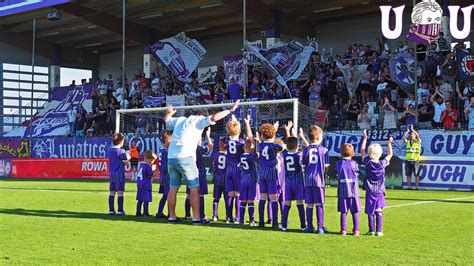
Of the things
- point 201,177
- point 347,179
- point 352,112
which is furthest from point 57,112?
point 347,179

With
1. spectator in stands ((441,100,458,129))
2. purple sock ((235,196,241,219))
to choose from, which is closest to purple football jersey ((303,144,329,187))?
purple sock ((235,196,241,219))

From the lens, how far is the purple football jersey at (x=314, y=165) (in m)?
9.70

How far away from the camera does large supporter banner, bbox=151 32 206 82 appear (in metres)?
31.3

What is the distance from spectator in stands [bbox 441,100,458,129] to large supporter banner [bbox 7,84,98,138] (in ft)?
68.5

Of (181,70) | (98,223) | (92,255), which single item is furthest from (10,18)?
(92,255)

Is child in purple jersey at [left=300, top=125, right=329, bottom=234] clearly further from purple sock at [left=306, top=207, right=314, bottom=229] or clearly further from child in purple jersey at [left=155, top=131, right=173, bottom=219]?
child in purple jersey at [left=155, top=131, right=173, bottom=219]

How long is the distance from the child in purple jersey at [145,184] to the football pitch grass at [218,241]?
536 mm

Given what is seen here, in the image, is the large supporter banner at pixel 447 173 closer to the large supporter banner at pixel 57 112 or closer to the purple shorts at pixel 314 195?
the purple shorts at pixel 314 195

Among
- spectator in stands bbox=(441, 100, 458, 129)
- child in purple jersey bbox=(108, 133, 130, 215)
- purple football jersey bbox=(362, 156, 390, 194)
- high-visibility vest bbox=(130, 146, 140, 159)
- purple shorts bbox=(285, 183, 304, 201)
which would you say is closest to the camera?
purple football jersey bbox=(362, 156, 390, 194)

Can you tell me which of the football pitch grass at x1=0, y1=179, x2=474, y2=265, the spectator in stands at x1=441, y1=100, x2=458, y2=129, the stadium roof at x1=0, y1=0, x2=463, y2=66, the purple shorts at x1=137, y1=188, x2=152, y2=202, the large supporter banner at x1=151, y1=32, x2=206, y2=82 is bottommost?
the football pitch grass at x1=0, y1=179, x2=474, y2=265

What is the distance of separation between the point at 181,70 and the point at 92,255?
24351 mm

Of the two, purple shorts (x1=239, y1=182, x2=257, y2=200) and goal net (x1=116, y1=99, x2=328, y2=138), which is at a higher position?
goal net (x1=116, y1=99, x2=328, y2=138)

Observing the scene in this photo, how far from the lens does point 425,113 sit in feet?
A: 69.3

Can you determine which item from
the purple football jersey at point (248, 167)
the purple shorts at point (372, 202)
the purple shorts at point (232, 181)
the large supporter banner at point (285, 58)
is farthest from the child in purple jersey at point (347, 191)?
the large supporter banner at point (285, 58)
